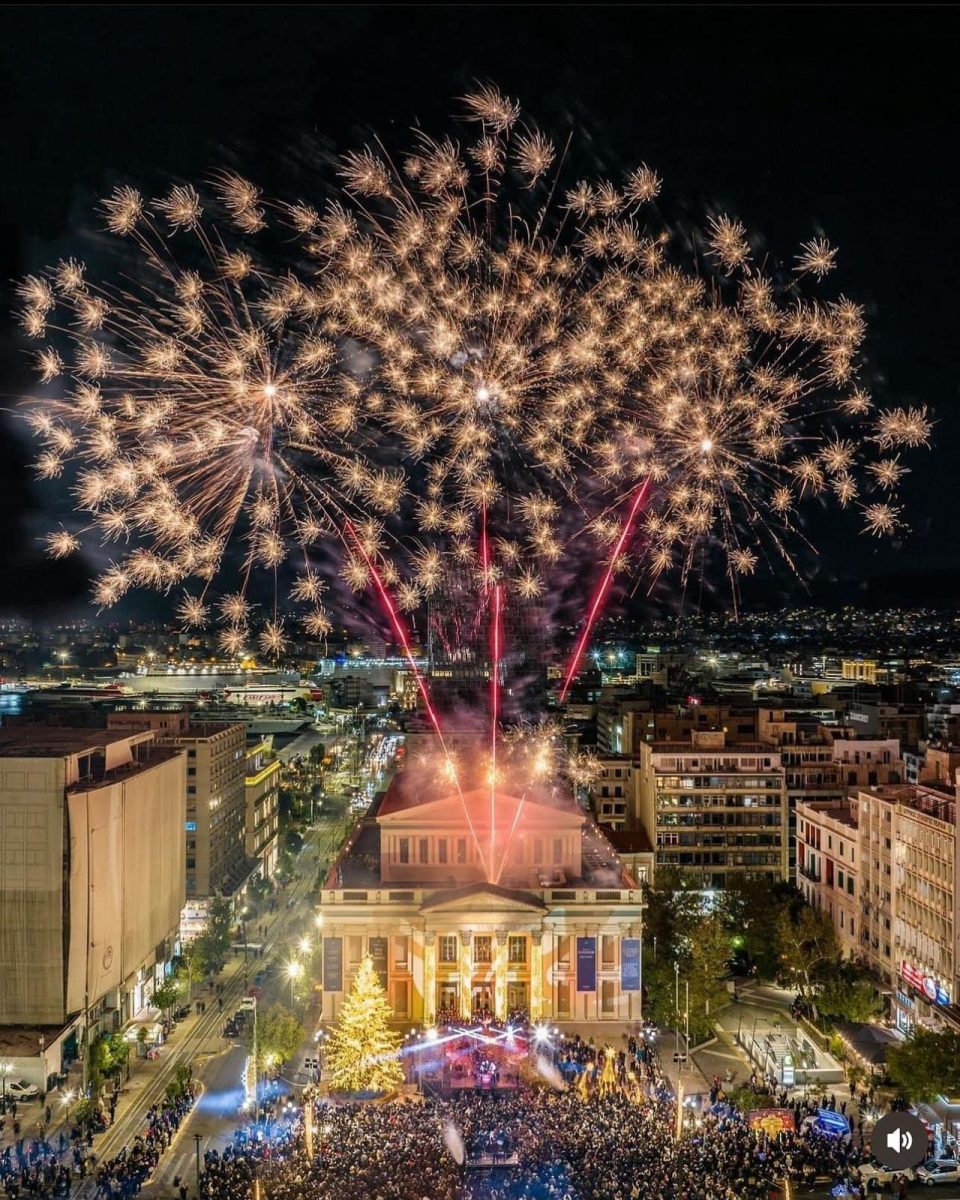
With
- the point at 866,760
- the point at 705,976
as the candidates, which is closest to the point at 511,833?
the point at 705,976

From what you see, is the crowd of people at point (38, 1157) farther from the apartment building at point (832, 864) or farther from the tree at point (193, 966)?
the apartment building at point (832, 864)

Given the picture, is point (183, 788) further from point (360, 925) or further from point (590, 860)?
point (590, 860)

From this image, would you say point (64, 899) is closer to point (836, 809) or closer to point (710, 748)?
point (836, 809)

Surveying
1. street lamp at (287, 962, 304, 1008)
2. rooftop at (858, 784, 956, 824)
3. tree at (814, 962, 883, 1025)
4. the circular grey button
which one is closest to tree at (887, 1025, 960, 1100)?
tree at (814, 962, 883, 1025)

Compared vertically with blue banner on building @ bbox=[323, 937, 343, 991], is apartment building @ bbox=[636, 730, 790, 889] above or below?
above

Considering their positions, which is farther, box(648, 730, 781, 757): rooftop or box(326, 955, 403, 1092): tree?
box(648, 730, 781, 757): rooftop

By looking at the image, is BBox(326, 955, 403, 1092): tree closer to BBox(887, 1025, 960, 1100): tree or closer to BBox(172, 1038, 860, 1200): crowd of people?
BBox(172, 1038, 860, 1200): crowd of people

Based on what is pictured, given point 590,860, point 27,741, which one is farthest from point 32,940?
point 590,860
